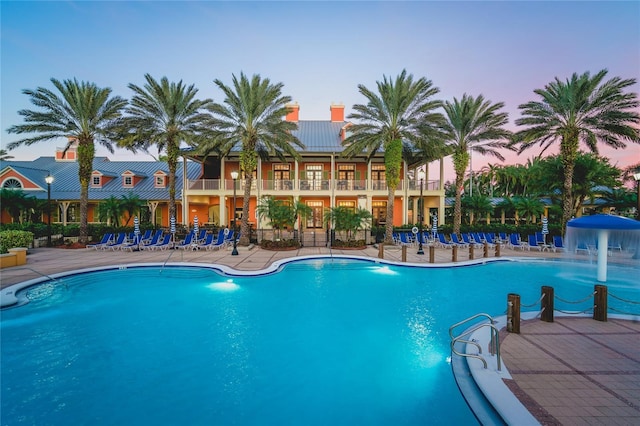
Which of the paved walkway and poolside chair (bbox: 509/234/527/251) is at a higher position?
poolside chair (bbox: 509/234/527/251)

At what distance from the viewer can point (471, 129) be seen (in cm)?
2183

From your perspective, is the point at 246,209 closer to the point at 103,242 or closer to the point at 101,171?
the point at 103,242

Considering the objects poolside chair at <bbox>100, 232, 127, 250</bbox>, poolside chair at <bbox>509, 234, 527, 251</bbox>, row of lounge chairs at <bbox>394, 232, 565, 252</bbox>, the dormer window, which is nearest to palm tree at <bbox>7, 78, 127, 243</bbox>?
poolside chair at <bbox>100, 232, 127, 250</bbox>

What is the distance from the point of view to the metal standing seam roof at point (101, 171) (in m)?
28.3

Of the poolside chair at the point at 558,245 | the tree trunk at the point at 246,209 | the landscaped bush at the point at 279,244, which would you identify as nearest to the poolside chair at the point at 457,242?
the poolside chair at the point at 558,245

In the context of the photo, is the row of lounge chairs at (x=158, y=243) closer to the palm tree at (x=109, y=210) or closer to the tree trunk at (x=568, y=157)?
the palm tree at (x=109, y=210)

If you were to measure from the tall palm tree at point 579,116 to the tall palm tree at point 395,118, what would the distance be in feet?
21.8

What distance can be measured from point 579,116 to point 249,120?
2252 centimetres

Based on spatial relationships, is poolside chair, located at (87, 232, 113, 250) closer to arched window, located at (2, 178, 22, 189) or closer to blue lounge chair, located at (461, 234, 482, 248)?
arched window, located at (2, 178, 22, 189)

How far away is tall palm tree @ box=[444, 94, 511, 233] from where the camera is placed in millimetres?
21420

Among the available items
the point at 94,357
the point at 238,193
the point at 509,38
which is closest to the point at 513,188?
the point at 509,38

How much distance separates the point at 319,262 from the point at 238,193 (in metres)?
14.2

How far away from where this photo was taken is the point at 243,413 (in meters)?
4.32

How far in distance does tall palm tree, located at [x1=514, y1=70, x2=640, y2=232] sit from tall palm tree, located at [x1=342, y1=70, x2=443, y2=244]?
665 centimetres
